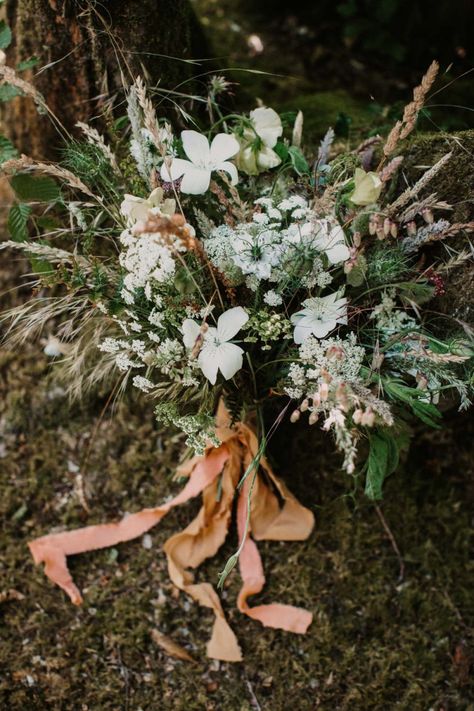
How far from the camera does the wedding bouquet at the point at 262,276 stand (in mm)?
1488

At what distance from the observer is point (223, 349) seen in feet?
5.10

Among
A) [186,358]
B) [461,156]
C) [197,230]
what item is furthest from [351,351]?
[461,156]

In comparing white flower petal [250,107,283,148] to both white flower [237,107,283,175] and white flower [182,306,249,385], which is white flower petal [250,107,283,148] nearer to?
white flower [237,107,283,175]

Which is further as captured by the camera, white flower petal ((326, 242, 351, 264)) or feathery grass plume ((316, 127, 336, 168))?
feathery grass plume ((316, 127, 336, 168))

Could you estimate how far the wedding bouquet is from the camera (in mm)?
1488

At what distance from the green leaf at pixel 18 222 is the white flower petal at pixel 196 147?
56cm

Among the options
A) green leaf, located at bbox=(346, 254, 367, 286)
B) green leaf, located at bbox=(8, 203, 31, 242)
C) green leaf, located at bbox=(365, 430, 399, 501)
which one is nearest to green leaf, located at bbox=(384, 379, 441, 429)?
green leaf, located at bbox=(365, 430, 399, 501)

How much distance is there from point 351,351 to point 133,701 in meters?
1.27

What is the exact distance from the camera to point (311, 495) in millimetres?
2285

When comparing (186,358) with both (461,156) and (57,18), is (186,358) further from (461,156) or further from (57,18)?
(57,18)

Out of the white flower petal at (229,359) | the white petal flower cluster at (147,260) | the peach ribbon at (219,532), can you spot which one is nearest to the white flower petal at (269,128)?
the white petal flower cluster at (147,260)

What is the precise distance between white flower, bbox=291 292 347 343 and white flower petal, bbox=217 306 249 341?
14cm

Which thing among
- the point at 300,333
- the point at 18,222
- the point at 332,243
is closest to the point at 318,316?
the point at 300,333

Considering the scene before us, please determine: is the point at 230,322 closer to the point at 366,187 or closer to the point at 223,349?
the point at 223,349
